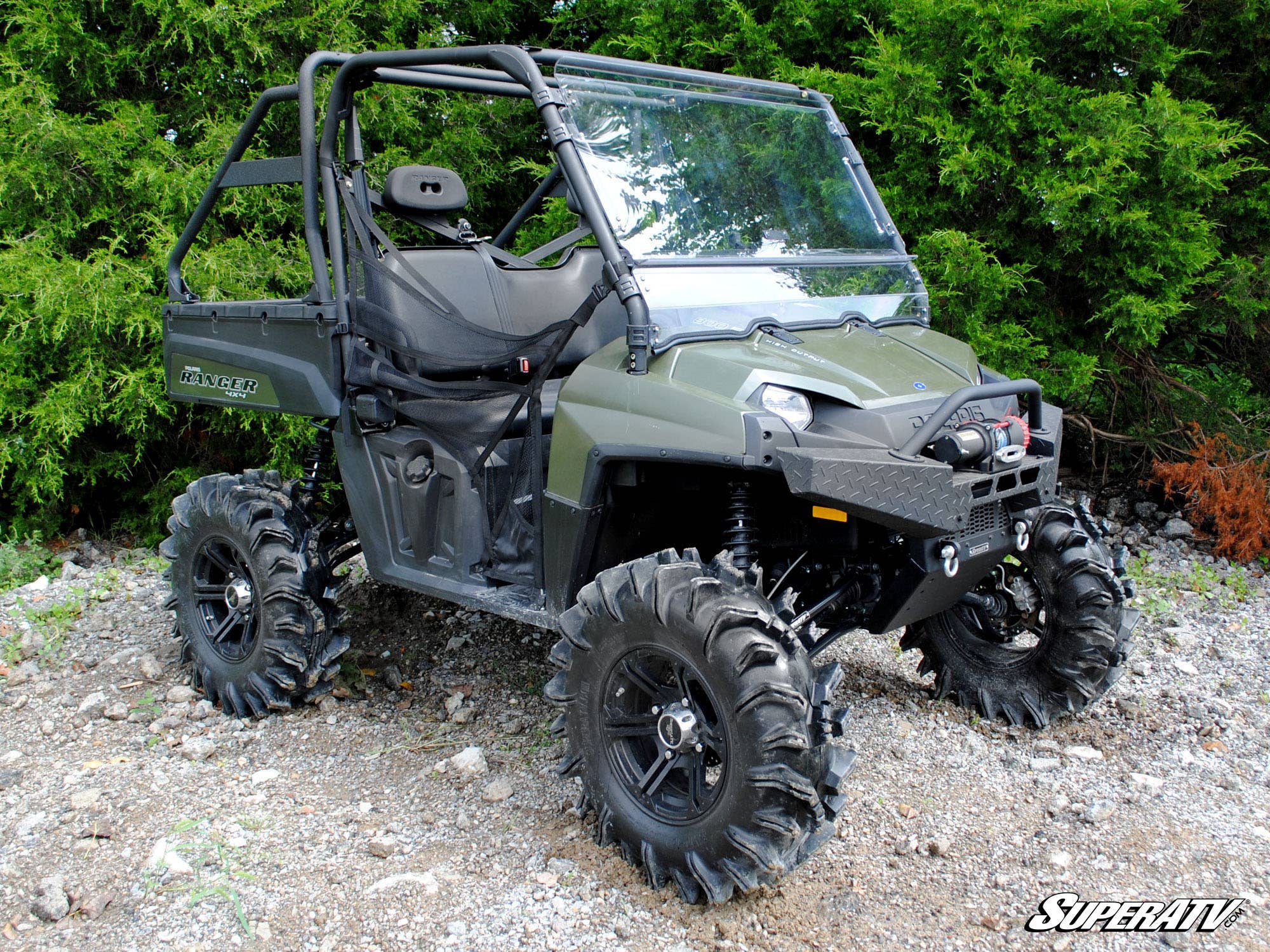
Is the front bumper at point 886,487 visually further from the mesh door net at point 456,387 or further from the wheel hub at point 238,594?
the wheel hub at point 238,594

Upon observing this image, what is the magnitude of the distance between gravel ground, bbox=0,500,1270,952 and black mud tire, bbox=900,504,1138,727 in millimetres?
129

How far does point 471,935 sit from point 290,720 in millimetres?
1660

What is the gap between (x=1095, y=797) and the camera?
11.2 feet

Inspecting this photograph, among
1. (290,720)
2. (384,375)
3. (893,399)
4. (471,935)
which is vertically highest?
(893,399)

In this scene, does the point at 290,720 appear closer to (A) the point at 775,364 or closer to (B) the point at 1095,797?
(A) the point at 775,364

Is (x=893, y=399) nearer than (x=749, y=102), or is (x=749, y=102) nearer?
(x=893, y=399)

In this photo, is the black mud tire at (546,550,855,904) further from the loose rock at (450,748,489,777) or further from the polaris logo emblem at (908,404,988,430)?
the loose rock at (450,748,489,777)

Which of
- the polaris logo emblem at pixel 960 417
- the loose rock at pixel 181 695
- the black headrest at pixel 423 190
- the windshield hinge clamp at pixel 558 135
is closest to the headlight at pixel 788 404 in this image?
the polaris logo emblem at pixel 960 417

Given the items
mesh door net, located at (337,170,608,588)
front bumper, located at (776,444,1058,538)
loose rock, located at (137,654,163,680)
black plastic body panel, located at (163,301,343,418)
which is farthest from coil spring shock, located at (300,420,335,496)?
front bumper, located at (776,444,1058,538)

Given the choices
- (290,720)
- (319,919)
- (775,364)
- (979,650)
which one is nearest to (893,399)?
(775,364)

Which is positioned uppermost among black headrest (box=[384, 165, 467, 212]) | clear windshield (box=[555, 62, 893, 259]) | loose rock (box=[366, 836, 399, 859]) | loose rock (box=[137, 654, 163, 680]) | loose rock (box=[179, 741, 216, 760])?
clear windshield (box=[555, 62, 893, 259])

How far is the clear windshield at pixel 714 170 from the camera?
3.38 m

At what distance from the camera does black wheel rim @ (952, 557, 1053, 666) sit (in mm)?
3832

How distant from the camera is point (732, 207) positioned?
12.0 ft
